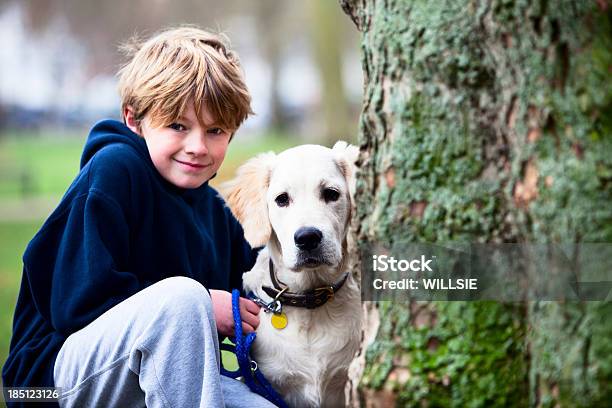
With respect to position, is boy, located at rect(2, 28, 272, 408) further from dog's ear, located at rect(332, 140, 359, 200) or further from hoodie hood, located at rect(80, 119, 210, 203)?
dog's ear, located at rect(332, 140, 359, 200)

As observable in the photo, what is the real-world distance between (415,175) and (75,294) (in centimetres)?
118

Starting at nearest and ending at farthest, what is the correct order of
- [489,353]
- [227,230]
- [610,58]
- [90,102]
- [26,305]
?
[610,58]
[489,353]
[26,305]
[227,230]
[90,102]

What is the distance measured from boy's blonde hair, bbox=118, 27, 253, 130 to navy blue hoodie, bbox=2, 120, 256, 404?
0.16 metres

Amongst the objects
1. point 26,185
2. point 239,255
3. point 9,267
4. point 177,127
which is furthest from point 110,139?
point 26,185

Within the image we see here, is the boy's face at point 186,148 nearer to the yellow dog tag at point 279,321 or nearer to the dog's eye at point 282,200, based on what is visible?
the dog's eye at point 282,200

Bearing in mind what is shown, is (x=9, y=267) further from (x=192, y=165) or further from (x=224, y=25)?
(x=224, y=25)

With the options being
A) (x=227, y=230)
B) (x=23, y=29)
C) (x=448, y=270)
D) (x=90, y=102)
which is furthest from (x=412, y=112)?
(x=90, y=102)

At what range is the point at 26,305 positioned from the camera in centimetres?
279

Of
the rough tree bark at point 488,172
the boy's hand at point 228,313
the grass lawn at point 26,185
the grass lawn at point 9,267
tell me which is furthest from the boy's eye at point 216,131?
the grass lawn at point 9,267

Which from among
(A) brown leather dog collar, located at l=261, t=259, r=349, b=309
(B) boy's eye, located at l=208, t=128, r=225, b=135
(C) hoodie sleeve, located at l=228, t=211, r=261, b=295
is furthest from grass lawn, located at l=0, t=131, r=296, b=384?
(B) boy's eye, located at l=208, t=128, r=225, b=135

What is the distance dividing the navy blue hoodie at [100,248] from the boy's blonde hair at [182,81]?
0.16 metres

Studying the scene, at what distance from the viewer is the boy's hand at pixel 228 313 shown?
2.82m

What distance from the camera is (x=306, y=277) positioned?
308cm

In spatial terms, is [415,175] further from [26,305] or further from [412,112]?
[26,305]
